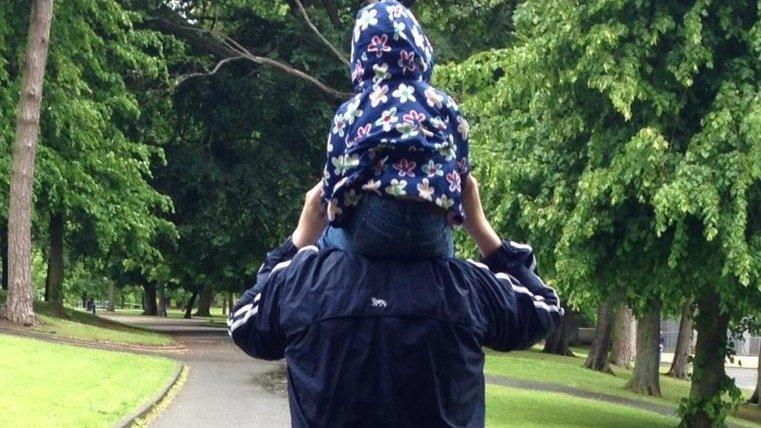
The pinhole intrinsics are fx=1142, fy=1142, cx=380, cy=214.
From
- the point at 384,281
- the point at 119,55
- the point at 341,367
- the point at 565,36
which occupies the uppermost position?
the point at 119,55

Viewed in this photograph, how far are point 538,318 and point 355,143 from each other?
2.14 feet

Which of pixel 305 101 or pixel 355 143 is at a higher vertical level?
pixel 305 101

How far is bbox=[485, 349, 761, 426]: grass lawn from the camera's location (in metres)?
26.9

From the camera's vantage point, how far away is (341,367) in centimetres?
256

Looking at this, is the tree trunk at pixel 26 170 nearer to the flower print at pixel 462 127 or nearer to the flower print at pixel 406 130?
the flower print at pixel 462 127

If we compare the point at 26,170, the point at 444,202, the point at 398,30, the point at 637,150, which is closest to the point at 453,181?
the point at 444,202

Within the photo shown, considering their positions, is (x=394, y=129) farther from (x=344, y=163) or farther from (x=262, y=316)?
(x=262, y=316)

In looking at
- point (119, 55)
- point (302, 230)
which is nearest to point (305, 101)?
point (119, 55)

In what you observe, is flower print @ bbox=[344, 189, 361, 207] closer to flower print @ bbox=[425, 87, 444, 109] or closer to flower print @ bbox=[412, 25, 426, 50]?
flower print @ bbox=[425, 87, 444, 109]

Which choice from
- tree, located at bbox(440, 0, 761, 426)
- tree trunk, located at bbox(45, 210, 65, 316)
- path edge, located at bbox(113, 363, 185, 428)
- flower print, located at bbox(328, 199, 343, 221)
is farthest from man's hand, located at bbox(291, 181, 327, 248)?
tree trunk, located at bbox(45, 210, 65, 316)

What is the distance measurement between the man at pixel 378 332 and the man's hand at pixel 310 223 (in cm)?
1

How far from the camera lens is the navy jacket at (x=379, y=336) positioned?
2547 mm

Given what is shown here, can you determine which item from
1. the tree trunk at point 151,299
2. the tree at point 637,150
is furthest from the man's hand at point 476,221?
the tree trunk at point 151,299

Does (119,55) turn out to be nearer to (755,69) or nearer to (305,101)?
(305,101)
